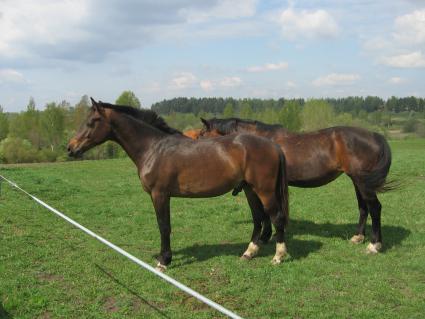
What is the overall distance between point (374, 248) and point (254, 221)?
6.73 ft

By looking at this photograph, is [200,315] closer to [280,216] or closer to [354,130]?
[280,216]

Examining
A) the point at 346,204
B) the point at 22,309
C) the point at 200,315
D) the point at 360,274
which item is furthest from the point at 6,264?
the point at 346,204

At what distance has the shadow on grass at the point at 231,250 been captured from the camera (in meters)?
6.63

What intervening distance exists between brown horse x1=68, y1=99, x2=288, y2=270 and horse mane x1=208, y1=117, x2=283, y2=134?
6.08 ft

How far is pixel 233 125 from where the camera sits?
8305 millimetres

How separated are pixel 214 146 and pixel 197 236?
2.56 metres

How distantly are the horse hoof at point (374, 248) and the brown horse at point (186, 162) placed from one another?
1.58 m

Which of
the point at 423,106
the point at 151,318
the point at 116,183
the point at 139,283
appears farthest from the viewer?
the point at 423,106

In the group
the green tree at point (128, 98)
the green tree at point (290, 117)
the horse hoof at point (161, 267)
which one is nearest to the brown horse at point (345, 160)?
the horse hoof at point (161, 267)

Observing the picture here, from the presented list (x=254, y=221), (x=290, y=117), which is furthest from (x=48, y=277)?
(x=290, y=117)

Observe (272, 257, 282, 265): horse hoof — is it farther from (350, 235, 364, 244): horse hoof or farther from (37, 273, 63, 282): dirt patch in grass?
(37, 273, 63, 282): dirt patch in grass

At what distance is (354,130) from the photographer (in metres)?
7.23

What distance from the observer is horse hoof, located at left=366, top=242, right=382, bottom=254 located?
6.69m

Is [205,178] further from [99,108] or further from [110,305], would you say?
[110,305]
